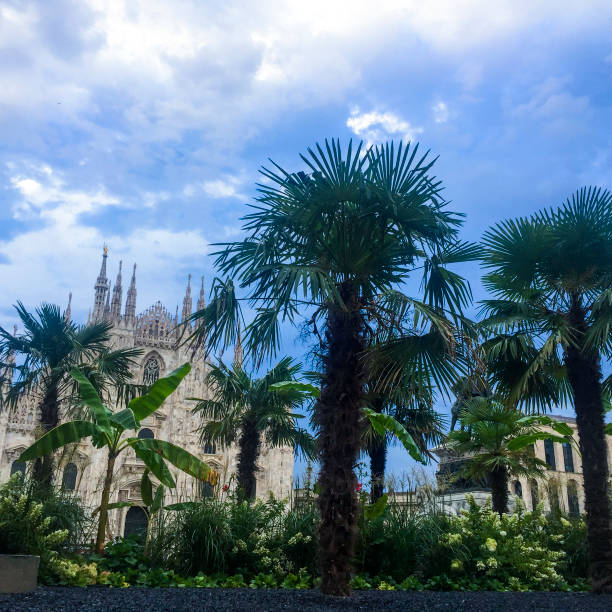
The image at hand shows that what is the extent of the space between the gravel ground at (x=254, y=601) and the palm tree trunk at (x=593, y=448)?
0.85 meters

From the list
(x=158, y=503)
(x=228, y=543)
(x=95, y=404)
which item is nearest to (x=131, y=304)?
(x=95, y=404)

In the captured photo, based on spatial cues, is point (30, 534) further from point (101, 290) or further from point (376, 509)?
point (101, 290)

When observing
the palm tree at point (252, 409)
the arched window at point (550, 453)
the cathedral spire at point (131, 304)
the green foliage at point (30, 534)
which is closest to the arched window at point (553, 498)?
the palm tree at point (252, 409)

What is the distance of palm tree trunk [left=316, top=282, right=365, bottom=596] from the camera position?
6836mm

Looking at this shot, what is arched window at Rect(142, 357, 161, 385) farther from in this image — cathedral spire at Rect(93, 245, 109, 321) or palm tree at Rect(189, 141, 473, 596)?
palm tree at Rect(189, 141, 473, 596)

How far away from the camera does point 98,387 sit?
1510 cm

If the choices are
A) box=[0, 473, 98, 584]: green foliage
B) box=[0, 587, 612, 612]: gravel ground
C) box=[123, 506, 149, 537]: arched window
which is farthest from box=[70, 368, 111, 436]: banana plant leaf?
box=[123, 506, 149, 537]: arched window

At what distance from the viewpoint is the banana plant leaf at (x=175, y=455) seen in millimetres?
9906

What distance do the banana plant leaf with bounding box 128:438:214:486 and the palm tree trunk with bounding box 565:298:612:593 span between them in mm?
5849

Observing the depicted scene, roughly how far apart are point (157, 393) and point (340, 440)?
445 cm

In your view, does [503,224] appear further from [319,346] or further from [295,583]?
[295,583]

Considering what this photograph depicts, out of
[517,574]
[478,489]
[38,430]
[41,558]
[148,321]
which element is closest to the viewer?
[41,558]

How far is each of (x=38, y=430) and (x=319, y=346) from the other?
8.19 meters

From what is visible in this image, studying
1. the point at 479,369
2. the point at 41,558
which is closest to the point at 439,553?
the point at 479,369
